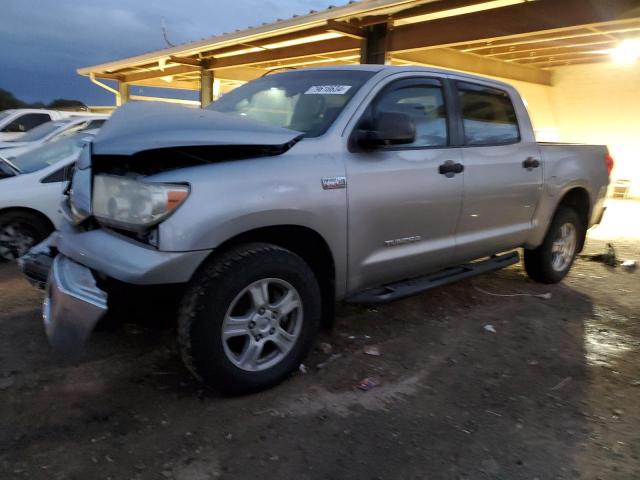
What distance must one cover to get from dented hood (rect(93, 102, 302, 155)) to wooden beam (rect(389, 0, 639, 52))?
24.0 feet

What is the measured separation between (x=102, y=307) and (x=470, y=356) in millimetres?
2438

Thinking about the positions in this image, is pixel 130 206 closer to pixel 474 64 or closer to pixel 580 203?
pixel 580 203

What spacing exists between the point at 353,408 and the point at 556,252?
3.48 meters

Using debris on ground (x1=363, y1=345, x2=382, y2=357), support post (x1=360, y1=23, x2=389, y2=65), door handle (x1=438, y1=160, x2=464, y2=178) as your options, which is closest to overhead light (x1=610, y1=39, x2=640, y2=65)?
support post (x1=360, y1=23, x2=389, y2=65)

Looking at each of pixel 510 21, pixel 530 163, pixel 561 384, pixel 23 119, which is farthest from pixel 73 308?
pixel 23 119

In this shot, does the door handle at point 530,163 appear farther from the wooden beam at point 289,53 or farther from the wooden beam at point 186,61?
the wooden beam at point 186,61

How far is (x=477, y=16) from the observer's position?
9484mm

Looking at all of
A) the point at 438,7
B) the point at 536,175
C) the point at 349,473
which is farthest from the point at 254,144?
the point at 438,7

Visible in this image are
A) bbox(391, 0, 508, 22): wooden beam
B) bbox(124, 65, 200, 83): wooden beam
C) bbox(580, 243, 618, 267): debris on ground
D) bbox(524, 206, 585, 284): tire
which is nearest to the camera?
bbox(524, 206, 585, 284): tire

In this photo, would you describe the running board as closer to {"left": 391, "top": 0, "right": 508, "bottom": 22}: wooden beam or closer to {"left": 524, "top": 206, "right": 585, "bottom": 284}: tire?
{"left": 524, "top": 206, "right": 585, "bottom": 284}: tire

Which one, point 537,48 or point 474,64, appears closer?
point 537,48

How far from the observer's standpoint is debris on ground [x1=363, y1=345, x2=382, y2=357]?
12.0ft

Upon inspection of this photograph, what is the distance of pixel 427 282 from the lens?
393 cm

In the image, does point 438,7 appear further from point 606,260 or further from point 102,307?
point 102,307
